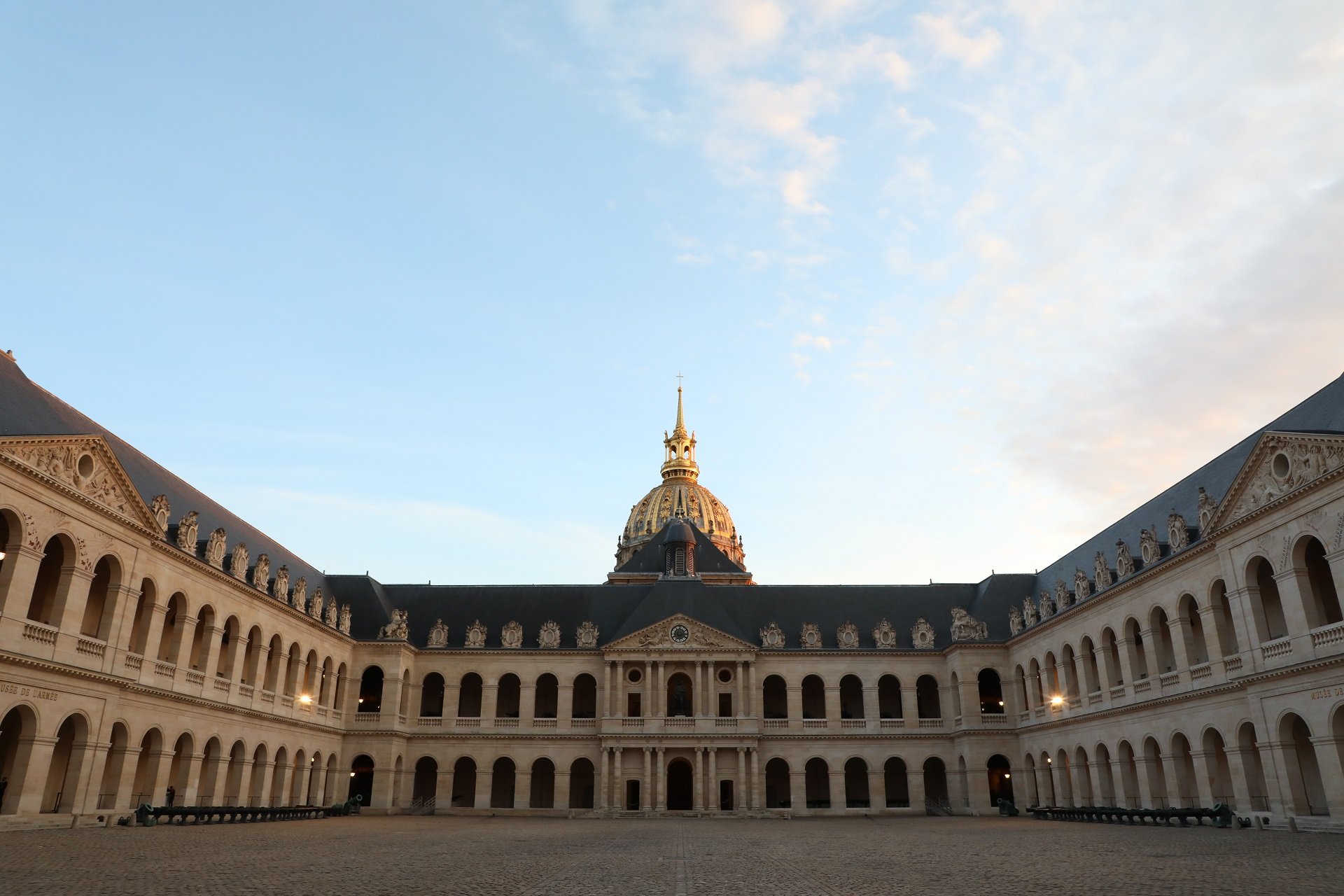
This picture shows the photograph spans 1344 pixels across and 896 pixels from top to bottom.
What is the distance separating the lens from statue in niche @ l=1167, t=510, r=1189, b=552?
43.0 metres

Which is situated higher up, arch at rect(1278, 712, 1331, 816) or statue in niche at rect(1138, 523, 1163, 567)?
statue in niche at rect(1138, 523, 1163, 567)

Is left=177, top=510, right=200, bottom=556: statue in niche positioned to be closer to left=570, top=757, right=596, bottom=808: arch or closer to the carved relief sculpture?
left=570, top=757, right=596, bottom=808: arch

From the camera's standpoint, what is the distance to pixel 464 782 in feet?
228

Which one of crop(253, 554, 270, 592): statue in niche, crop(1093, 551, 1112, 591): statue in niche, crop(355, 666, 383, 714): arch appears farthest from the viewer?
crop(355, 666, 383, 714): arch

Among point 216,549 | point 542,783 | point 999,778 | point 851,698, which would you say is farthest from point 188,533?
point 999,778

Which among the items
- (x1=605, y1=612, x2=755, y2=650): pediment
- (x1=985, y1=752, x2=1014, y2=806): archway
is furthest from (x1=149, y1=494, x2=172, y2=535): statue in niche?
(x1=985, y1=752, x2=1014, y2=806): archway

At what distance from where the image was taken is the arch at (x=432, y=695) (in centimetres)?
6950

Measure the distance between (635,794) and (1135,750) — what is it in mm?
32858

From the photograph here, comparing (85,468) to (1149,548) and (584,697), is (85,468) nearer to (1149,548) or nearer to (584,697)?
(584,697)

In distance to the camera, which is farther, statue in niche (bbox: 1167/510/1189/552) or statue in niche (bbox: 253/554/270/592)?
statue in niche (bbox: 253/554/270/592)

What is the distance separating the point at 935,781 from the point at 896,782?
2807 millimetres

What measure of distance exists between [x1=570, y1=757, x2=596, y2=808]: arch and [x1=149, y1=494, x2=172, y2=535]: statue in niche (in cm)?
3546

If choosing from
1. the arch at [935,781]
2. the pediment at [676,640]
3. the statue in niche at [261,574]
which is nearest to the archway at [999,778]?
the arch at [935,781]

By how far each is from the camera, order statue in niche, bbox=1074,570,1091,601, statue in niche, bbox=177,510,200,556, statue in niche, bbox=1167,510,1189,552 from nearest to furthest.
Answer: statue in niche, bbox=1167,510,1189,552
statue in niche, bbox=177,510,200,556
statue in niche, bbox=1074,570,1091,601
